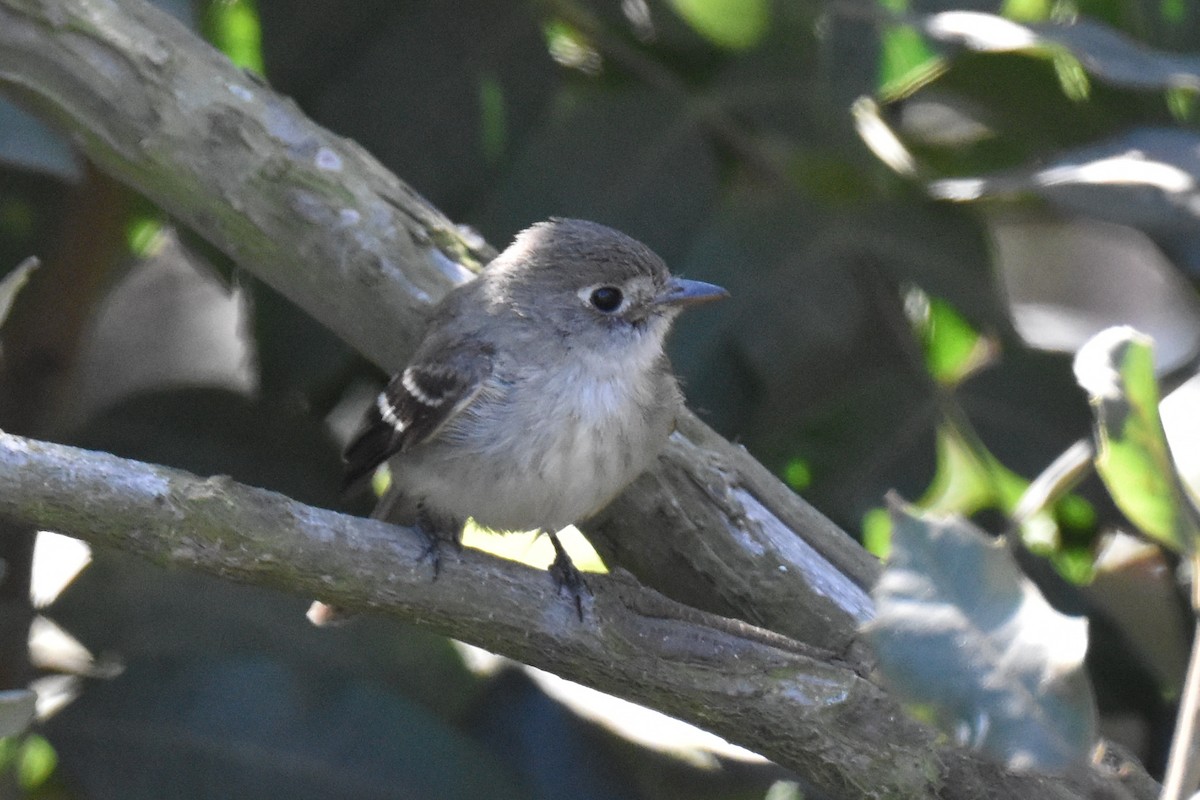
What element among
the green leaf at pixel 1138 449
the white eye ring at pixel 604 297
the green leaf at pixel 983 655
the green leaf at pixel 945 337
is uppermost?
the green leaf at pixel 1138 449

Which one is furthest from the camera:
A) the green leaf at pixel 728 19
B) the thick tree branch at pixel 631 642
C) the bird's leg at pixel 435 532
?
the green leaf at pixel 728 19

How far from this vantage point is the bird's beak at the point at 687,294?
2.48 metres

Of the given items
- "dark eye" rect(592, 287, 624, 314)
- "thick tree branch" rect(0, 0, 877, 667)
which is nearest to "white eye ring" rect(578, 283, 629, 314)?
"dark eye" rect(592, 287, 624, 314)

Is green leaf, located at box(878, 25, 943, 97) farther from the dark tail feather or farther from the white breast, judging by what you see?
the dark tail feather

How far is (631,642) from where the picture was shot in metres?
1.96

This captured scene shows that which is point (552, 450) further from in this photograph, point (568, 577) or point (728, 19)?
point (728, 19)

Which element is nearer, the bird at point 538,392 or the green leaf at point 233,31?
the bird at point 538,392

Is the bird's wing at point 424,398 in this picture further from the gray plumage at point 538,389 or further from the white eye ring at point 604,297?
the white eye ring at point 604,297

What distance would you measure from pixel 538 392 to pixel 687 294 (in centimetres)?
36

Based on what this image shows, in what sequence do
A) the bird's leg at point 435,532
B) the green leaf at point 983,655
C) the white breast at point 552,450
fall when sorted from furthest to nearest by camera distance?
the white breast at point 552,450 < the bird's leg at point 435,532 < the green leaf at point 983,655

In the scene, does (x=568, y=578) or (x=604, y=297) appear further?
(x=604, y=297)

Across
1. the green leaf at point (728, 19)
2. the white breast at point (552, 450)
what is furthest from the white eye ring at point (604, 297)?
the green leaf at point (728, 19)

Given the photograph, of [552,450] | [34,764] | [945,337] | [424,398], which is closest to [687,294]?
[552,450]

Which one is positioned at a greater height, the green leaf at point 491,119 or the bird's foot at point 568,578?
the green leaf at point 491,119
